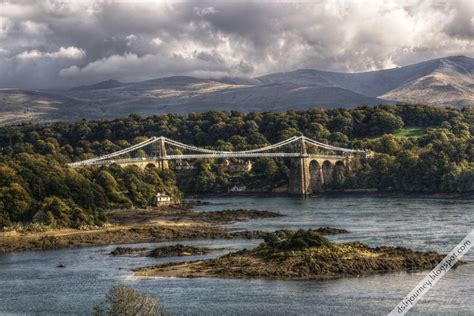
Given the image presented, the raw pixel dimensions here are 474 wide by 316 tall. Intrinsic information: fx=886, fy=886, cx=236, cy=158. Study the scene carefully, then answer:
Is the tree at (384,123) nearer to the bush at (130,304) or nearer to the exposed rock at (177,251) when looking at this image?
the exposed rock at (177,251)

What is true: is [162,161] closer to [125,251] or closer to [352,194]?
[352,194]

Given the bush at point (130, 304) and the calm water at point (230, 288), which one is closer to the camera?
the bush at point (130, 304)

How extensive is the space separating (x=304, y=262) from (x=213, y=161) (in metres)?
87.4

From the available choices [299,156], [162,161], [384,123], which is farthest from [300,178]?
[384,123]

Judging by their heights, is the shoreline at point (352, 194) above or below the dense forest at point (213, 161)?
below

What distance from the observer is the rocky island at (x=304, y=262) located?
49.3 m

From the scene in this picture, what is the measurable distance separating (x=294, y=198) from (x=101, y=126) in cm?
5111

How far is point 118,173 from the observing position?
322 ft

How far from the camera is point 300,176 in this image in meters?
129

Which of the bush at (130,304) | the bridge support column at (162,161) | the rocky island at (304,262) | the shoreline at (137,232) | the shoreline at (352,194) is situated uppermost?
the bush at (130,304)

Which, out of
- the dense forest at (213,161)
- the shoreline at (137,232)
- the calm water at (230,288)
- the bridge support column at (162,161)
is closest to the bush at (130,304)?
the calm water at (230,288)

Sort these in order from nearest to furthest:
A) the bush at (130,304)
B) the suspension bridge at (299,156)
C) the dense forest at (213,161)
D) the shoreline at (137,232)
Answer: the bush at (130,304) → the shoreline at (137,232) → the dense forest at (213,161) → the suspension bridge at (299,156)

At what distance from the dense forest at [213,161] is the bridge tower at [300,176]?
6.42 feet

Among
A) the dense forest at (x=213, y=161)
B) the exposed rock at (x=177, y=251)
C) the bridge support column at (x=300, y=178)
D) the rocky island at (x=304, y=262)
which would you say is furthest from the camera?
the bridge support column at (x=300, y=178)
